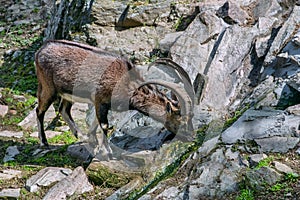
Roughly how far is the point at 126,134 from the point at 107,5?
3.64m

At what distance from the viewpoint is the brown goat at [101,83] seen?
7281mm

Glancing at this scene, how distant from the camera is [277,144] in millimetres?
5129

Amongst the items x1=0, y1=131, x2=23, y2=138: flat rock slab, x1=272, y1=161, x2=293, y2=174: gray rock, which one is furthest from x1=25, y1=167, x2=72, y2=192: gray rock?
x1=272, y1=161, x2=293, y2=174: gray rock

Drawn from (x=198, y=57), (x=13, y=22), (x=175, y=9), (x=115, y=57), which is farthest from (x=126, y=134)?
(x=13, y=22)

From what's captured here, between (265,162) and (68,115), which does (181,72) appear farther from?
(265,162)

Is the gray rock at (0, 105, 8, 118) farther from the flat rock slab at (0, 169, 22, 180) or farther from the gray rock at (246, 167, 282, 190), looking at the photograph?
the gray rock at (246, 167, 282, 190)

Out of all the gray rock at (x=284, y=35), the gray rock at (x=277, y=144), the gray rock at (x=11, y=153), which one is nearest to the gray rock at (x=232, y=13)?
the gray rock at (x=284, y=35)

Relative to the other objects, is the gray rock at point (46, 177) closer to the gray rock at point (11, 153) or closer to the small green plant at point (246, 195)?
the gray rock at point (11, 153)

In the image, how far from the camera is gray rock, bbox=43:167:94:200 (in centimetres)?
608

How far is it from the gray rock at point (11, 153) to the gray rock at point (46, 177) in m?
1.17

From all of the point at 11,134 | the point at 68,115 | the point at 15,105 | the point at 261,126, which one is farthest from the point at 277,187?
the point at 15,105

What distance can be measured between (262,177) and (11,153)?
4.44 meters

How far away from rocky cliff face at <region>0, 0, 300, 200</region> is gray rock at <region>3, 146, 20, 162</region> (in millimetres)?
875

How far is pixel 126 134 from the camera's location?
24.5 feet
